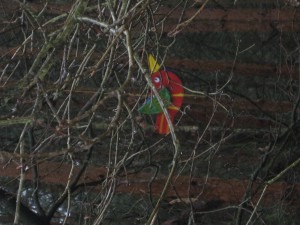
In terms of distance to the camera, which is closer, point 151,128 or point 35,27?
point 35,27

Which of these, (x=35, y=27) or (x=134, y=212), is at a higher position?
(x=35, y=27)

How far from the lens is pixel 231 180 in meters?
3.37

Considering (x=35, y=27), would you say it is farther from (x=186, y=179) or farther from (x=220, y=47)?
(x=220, y=47)

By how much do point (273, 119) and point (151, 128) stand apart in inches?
26.6

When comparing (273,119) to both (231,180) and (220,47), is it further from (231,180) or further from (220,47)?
(220,47)

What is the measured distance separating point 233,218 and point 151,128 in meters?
0.65

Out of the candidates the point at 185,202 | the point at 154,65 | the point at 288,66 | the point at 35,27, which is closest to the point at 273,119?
the point at 288,66

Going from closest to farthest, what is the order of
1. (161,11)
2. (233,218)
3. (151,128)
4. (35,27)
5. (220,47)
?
(35,27)
(151,128)
(233,218)
(161,11)
(220,47)

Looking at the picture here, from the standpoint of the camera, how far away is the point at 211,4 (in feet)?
12.0

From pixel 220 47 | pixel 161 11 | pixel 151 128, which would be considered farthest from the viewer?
pixel 220 47

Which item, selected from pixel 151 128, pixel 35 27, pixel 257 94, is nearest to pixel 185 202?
pixel 151 128

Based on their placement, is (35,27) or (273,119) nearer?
(35,27)

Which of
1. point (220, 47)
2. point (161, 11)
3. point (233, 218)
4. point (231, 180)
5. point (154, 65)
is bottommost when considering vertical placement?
point (233, 218)

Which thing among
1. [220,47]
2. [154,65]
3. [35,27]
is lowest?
[220,47]
